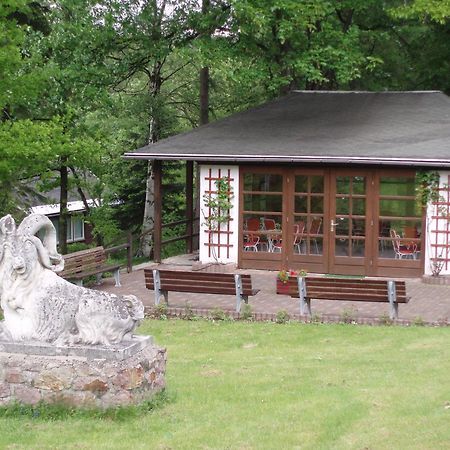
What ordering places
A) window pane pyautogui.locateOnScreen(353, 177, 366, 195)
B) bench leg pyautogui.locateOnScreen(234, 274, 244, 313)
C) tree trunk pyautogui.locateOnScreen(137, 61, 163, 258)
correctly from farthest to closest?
tree trunk pyautogui.locateOnScreen(137, 61, 163, 258) → window pane pyautogui.locateOnScreen(353, 177, 366, 195) → bench leg pyautogui.locateOnScreen(234, 274, 244, 313)

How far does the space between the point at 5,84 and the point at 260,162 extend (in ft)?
20.2

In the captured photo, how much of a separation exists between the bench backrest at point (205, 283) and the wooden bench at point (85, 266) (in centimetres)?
225

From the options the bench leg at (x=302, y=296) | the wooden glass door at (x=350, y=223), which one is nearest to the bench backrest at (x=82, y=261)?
the bench leg at (x=302, y=296)

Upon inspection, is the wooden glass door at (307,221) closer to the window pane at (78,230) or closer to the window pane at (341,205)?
the window pane at (341,205)

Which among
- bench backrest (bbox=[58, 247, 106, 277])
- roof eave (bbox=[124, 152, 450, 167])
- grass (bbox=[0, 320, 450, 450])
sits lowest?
grass (bbox=[0, 320, 450, 450])

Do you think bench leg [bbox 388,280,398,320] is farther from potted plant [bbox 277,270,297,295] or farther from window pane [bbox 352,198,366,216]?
window pane [bbox 352,198,366,216]

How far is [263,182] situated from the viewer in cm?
2192

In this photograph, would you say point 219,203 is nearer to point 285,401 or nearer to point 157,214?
point 157,214

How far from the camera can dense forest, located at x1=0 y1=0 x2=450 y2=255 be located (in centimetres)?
2038

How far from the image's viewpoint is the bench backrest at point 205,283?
16094 mm

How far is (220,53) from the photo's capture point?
83.7ft

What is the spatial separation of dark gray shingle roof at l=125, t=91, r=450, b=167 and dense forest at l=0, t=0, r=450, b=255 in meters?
1.45

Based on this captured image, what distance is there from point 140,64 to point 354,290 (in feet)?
49.6

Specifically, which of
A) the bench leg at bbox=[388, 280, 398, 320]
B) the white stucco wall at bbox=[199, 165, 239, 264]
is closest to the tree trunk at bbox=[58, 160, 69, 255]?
the white stucco wall at bbox=[199, 165, 239, 264]
